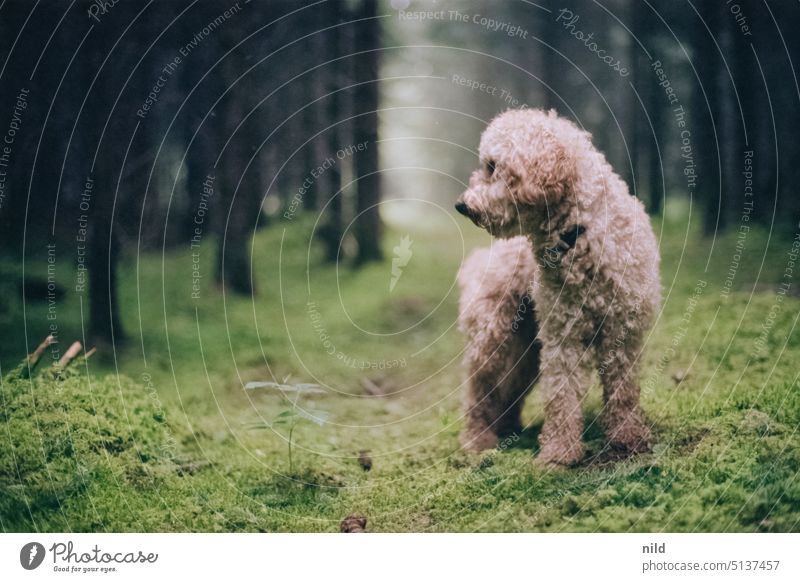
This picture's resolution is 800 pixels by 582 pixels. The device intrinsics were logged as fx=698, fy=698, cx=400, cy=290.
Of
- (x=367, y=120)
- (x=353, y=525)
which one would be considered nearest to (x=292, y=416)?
(x=353, y=525)

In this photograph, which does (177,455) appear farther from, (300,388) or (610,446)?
(610,446)

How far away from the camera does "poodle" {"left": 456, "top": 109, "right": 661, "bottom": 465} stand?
3.33 m

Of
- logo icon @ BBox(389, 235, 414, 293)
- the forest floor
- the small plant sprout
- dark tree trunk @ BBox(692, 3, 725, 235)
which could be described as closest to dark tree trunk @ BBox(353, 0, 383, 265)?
logo icon @ BBox(389, 235, 414, 293)

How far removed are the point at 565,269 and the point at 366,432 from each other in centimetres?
162

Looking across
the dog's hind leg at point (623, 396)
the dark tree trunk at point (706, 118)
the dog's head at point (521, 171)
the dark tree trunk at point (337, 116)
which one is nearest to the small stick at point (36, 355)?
the dark tree trunk at point (337, 116)

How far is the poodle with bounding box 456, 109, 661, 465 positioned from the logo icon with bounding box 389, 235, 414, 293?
1.50 m

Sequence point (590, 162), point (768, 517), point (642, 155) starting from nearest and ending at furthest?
point (590, 162)
point (768, 517)
point (642, 155)

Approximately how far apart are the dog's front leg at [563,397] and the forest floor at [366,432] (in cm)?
9

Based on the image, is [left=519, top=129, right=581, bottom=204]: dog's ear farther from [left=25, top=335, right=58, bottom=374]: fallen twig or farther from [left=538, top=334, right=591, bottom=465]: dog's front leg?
[left=25, top=335, right=58, bottom=374]: fallen twig
